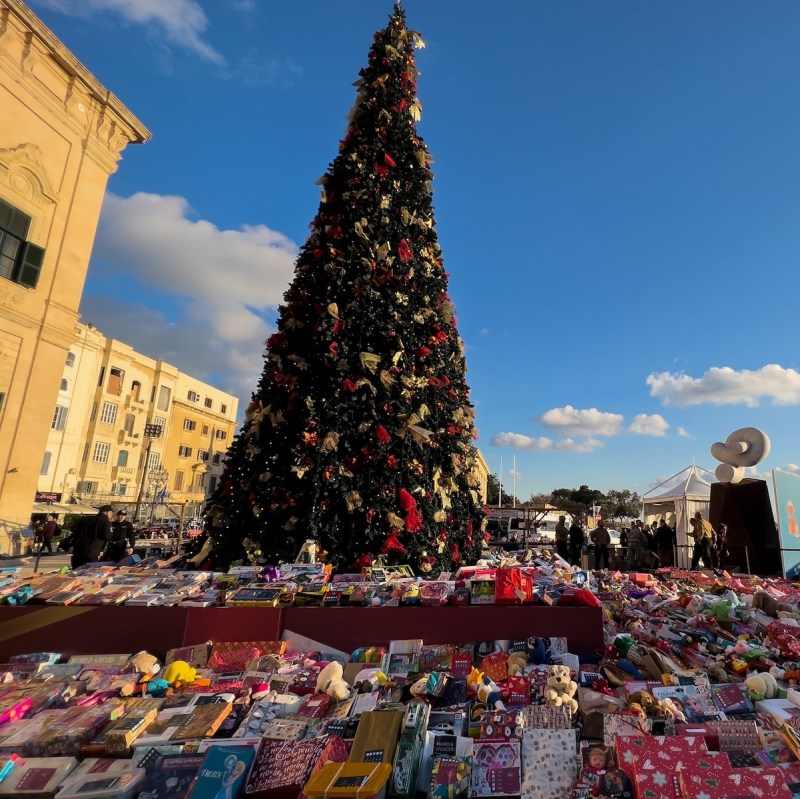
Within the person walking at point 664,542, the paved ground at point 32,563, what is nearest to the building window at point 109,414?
the paved ground at point 32,563

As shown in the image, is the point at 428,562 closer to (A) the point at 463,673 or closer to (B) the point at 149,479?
(A) the point at 463,673

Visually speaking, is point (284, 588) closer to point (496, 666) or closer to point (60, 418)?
point (496, 666)

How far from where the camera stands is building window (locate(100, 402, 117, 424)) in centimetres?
3123

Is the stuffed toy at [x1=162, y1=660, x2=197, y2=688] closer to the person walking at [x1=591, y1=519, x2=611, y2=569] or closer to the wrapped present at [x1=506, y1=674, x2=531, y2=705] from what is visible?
the wrapped present at [x1=506, y1=674, x2=531, y2=705]

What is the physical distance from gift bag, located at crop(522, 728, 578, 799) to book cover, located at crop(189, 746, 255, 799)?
1161mm

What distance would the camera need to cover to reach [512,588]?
3.47 m

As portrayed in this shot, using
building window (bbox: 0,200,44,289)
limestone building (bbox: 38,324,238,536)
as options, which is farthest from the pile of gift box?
limestone building (bbox: 38,324,238,536)

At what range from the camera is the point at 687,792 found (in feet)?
6.16

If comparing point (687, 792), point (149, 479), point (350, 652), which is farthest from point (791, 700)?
point (149, 479)

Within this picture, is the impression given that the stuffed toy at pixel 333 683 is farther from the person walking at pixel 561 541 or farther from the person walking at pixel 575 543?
the person walking at pixel 561 541

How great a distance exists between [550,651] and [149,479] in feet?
125

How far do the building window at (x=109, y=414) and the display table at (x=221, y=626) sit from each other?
31.8m

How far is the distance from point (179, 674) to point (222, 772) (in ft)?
3.50

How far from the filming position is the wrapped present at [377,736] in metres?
2.14
